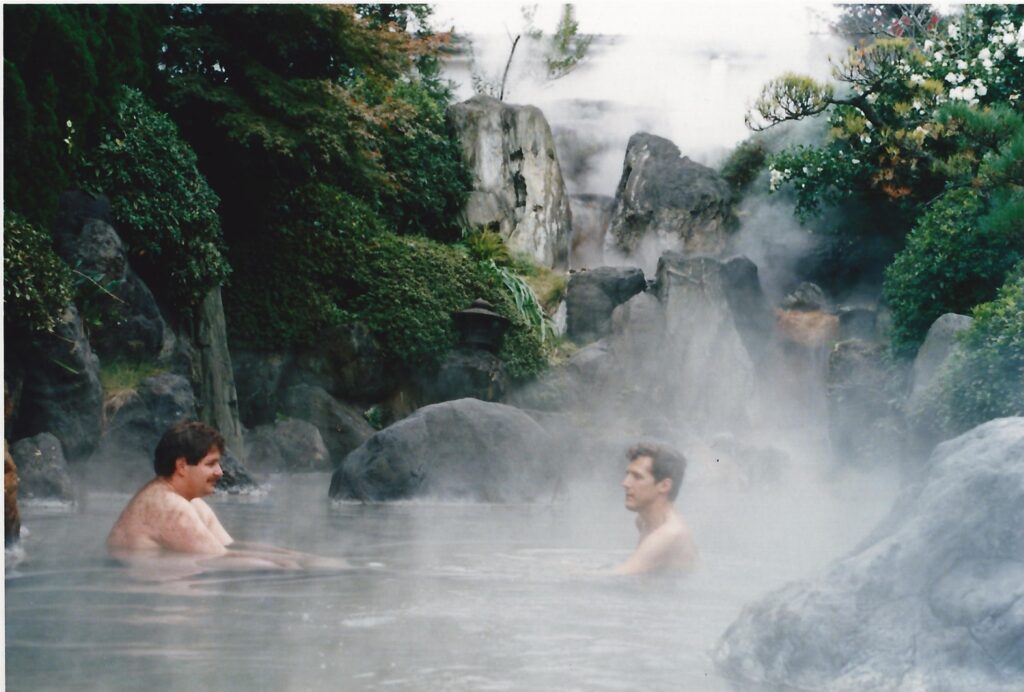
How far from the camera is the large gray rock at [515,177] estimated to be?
65.5 feet

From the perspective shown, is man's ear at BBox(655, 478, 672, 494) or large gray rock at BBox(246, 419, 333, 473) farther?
large gray rock at BBox(246, 419, 333, 473)

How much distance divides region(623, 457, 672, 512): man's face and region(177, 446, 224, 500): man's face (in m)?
1.97

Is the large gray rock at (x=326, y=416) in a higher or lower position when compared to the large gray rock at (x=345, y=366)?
lower

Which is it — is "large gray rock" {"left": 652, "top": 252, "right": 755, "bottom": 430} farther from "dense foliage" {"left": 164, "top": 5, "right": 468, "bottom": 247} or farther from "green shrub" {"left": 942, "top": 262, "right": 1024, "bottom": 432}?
"green shrub" {"left": 942, "top": 262, "right": 1024, "bottom": 432}

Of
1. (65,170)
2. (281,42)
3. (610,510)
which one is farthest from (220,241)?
(610,510)

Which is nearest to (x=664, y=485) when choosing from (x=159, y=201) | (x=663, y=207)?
(x=159, y=201)

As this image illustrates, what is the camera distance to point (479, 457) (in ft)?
32.9

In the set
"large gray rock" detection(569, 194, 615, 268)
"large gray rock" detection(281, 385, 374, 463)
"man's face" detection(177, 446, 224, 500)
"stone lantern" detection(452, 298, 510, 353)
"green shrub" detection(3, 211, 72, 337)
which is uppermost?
"large gray rock" detection(569, 194, 615, 268)

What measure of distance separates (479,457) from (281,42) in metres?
6.32

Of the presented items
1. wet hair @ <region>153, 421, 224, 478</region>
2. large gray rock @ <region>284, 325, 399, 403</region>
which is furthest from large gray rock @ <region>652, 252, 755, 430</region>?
wet hair @ <region>153, 421, 224, 478</region>

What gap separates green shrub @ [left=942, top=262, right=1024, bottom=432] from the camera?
30.4 ft

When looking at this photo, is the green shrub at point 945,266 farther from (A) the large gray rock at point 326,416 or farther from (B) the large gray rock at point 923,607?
(B) the large gray rock at point 923,607

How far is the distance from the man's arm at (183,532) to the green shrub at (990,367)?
6376 millimetres

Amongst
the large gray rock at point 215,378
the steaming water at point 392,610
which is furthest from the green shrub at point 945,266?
the large gray rock at point 215,378
